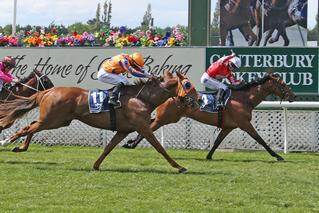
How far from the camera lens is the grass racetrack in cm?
684

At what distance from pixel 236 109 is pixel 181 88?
2819mm

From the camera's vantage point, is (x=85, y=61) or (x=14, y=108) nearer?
(x=14, y=108)

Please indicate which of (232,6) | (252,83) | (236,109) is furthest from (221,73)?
(232,6)

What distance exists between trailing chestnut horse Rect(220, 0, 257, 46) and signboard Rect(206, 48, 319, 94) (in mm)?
1278

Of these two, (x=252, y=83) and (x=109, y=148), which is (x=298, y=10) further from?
(x=109, y=148)

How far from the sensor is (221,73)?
12625 mm

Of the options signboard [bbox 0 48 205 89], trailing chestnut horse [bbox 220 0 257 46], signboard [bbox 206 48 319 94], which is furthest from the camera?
trailing chestnut horse [bbox 220 0 257 46]

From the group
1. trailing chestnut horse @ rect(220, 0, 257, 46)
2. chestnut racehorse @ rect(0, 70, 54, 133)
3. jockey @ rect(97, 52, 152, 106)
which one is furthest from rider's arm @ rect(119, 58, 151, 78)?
trailing chestnut horse @ rect(220, 0, 257, 46)

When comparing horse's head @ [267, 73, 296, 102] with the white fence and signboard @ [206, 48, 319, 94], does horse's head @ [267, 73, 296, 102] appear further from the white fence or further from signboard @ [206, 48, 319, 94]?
signboard @ [206, 48, 319, 94]

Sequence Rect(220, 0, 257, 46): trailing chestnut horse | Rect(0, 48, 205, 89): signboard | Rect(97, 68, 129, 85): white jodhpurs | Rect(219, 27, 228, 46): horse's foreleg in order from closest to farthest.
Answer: Rect(97, 68, 129, 85): white jodhpurs
Rect(0, 48, 205, 89): signboard
Rect(220, 0, 257, 46): trailing chestnut horse
Rect(219, 27, 228, 46): horse's foreleg

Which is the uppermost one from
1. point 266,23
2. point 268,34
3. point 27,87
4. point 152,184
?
point 266,23

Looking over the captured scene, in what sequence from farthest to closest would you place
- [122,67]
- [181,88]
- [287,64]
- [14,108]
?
[287,64]
[14,108]
[122,67]
[181,88]

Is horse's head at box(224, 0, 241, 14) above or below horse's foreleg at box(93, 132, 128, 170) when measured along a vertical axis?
above

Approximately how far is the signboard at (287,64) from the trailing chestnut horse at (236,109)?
6.91ft
